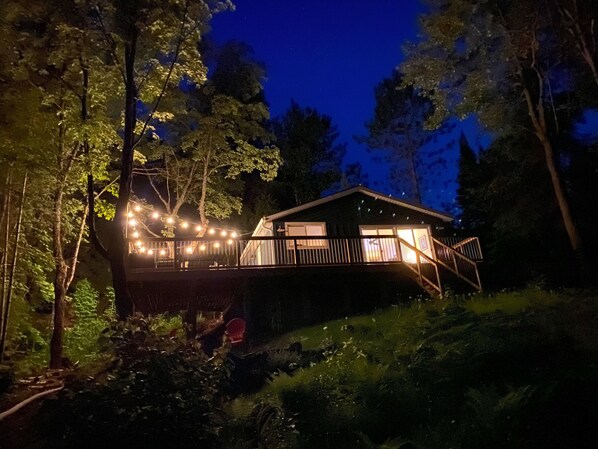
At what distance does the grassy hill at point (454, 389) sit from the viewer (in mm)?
4750

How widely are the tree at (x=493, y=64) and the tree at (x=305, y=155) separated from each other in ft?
57.9

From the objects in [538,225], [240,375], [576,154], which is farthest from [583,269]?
[240,375]

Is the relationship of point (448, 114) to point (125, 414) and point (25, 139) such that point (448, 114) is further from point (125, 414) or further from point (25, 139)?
point (125, 414)

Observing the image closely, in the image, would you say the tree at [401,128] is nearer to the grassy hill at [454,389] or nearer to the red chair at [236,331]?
the red chair at [236,331]

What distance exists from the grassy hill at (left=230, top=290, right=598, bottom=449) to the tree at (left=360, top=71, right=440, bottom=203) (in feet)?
97.4

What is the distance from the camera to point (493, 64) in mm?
15305

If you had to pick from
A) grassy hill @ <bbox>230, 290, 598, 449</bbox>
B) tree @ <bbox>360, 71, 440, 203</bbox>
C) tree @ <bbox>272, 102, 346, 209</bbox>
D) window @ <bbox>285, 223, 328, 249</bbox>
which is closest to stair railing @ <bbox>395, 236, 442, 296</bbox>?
window @ <bbox>285, 223, 328, 249</bbox>

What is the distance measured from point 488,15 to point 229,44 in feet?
39.3

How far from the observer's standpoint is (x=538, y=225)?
739 inches

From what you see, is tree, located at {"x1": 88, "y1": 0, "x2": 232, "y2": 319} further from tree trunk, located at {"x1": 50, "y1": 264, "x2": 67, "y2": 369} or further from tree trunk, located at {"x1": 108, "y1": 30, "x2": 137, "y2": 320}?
tree trunk, located at {"x1": 50, "y1": 264, "x2": 67, "y2": 369}

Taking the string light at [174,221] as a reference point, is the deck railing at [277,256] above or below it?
below

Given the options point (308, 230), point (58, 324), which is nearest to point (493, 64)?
point (308, 230)

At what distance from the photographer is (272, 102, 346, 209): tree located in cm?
3484

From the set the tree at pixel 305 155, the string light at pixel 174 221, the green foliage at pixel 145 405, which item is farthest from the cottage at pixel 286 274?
the tree at pixel 305 155
